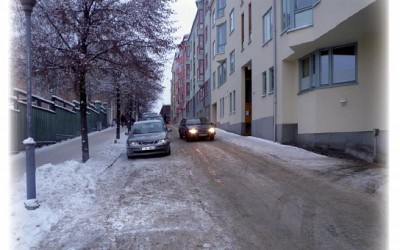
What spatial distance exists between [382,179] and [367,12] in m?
4.91

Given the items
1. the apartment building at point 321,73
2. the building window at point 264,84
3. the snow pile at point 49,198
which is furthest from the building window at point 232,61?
the snow pile at point 49,198

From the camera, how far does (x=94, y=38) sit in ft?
42.2

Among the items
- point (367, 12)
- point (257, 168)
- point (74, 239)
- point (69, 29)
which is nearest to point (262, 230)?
point (74, 239)

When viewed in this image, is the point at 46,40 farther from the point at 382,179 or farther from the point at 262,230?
the point at 382,179

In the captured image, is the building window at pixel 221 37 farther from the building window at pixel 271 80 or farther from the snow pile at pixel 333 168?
the snow pile at pixel 333 168

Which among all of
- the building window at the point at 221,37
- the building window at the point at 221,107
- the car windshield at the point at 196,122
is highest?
the building window at the point at 221,37

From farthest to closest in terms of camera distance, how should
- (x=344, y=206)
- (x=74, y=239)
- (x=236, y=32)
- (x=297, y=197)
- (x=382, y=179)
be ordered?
(x=236, y=32), (x=382, y=179), (x=297, y=197), (x=344, y=206), (x=74, y=239)

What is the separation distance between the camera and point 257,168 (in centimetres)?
1279

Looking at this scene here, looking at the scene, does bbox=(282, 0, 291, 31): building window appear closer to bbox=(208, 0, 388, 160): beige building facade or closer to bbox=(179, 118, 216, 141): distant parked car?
bbox=(208, 0, 388, 160): beige building facade

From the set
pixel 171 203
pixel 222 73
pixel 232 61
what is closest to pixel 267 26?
pixel 232 61

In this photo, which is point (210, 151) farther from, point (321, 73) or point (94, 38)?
point (94, 38)

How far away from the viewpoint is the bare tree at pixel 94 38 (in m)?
12.5

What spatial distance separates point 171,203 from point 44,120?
12.5 metres

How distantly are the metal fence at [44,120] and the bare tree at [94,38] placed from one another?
1.81 meters
